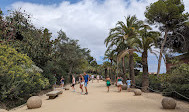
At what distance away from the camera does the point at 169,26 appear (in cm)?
2366

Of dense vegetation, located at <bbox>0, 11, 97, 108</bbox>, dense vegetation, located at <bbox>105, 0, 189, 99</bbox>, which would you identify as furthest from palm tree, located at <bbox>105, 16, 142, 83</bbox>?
dense vegetation, located at <bbox>0, 11, 97, 108</bbox>

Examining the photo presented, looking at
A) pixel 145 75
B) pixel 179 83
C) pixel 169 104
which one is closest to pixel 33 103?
pixel 169 104

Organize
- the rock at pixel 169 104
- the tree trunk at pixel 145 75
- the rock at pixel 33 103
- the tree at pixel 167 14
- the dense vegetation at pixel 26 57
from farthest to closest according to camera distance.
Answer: the tree at pixel 167 14, the tree trunk at pixel 145 75, the dense vegetation at pixel 26 57, the rock at pixel 33 103, the rock at pixel 169 104

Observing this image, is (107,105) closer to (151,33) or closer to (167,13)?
(151,33)

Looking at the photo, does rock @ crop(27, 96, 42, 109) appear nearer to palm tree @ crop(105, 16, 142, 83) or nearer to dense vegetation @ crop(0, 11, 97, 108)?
dense vegetation @ crop(0, 11, 97, 108)

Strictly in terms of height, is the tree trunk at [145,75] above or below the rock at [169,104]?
above

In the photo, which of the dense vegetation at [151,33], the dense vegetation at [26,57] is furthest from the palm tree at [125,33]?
the dense vegetation at [26,57]

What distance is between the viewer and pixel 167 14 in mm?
22062

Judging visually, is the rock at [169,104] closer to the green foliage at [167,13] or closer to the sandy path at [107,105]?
the sandy path at [107,105]

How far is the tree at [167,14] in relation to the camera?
2131 cm

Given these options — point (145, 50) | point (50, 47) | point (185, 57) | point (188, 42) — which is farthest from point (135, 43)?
point (185, 57)

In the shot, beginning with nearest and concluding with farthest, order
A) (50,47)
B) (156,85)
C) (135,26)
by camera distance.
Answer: (156,85), (50,47), (135,26)

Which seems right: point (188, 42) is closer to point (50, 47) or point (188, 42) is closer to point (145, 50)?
point (145, 50)

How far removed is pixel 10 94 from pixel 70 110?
4.47 m
